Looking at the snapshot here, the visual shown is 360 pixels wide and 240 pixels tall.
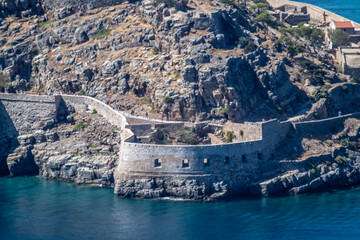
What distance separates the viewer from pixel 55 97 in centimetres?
8662

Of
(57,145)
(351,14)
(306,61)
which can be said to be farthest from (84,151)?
(351,14)

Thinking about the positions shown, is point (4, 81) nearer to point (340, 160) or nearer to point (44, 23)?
point (44, 23)

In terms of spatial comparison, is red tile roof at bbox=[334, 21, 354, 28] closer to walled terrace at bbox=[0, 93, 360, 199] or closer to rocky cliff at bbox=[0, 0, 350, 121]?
rocky cliff at bbox=[0, 0, 350, 121]

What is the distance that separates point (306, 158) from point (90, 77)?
84.7 feet

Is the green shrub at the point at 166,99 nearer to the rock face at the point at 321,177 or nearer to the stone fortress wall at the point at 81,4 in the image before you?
the rock face at the point at 321,177

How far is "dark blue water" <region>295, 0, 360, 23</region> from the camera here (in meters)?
155

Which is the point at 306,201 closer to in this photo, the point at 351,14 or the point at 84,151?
the point at 84,151

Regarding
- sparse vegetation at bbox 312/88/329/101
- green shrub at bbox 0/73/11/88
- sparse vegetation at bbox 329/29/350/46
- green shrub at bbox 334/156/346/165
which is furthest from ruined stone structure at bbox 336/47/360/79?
green shrub at bbox 0/73/11/88

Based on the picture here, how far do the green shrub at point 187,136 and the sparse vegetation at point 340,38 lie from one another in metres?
30.0

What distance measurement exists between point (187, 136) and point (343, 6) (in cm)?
9886

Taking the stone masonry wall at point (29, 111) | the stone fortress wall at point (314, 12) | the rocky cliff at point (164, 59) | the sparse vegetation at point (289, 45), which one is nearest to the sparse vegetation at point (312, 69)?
A: the rocky cliff at point (164, 59)

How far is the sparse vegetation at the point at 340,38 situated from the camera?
101688mm

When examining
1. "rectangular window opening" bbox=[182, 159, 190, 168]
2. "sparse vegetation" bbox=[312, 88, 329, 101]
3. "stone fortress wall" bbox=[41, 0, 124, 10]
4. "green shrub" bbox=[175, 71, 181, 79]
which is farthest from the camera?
"stone fortress wall" bbox=[41, 0, 124, 10]

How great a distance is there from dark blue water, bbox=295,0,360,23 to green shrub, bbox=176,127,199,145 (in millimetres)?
75343
